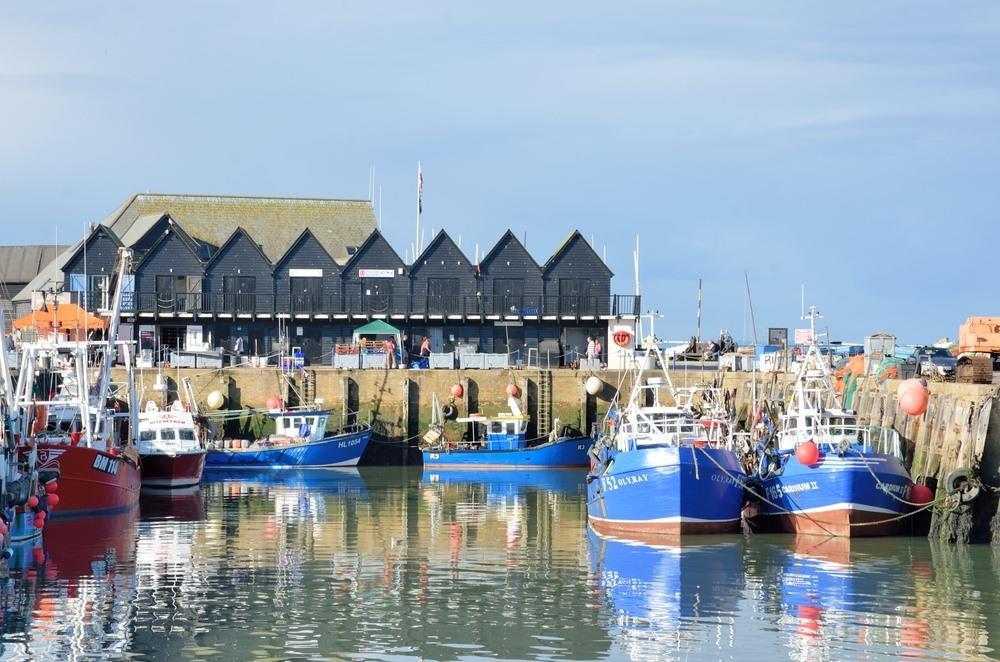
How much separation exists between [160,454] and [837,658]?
33182mm

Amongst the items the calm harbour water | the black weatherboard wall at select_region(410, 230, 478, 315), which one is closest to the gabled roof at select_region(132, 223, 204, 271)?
the black weatherboard wall at select_region(410, 230, 478, 315)

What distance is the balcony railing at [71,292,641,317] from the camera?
74312 millimetres

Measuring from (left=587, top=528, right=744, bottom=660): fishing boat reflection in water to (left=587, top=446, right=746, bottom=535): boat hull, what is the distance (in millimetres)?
425

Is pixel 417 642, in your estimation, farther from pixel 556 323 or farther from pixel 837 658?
pixel 556 323

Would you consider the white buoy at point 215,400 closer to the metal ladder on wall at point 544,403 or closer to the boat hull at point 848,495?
the metal ladder on wall at point 544,403

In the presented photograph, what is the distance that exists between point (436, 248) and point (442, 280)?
171cm

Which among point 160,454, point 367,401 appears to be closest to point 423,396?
point 367,401

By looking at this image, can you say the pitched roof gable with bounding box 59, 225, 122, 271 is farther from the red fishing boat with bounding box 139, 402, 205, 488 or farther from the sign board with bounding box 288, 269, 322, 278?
the red fishing boat with bounding box 139, 402, 205, 488

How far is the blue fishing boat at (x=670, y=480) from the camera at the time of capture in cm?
3675

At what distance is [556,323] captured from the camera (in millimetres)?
74875

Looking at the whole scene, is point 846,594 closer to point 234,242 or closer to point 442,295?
point 442,295

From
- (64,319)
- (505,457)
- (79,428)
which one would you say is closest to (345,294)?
(505,457)

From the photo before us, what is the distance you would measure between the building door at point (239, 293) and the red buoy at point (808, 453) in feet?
140

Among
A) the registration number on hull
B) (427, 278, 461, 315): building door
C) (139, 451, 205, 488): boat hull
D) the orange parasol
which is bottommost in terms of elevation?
(139, 451, 205, 488): boat hull
